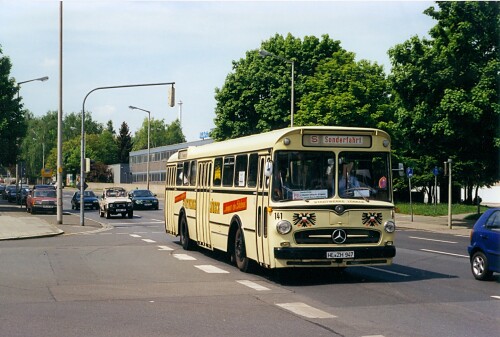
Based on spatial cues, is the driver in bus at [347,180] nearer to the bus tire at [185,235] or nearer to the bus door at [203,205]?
the bus door at [203,205]

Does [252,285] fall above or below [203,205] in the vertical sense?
below

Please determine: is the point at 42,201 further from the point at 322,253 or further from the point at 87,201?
the point at 322,253

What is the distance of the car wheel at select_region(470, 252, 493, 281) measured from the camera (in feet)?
44.9

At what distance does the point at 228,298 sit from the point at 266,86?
50047mm

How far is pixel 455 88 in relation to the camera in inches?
1341

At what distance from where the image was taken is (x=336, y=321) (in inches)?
373

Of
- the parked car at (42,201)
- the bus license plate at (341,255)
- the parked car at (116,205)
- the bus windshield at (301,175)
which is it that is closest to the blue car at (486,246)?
the bus license plate at (341,255)

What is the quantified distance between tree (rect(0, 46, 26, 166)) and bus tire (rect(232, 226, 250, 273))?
4122cm

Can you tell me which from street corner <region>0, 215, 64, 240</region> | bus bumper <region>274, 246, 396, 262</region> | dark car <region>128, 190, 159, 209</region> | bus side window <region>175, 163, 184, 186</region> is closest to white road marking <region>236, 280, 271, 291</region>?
bus bumper <region>274, 246, 396, 262</region>

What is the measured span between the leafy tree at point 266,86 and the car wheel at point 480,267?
42827mm

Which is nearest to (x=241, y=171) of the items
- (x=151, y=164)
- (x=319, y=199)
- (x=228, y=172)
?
(x=228, y=172)

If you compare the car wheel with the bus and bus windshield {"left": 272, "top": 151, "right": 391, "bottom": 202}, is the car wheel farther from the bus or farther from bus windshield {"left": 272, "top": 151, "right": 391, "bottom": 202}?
bus windshield {"left": 272, "top": 151, "right": 391, "bottom": 202}

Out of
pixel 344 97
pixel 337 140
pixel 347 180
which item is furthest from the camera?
pixel 344 97

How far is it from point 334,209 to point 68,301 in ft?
15.4
